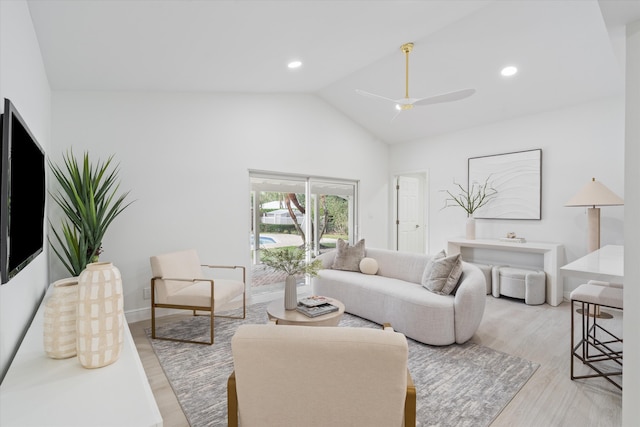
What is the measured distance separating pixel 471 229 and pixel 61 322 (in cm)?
512

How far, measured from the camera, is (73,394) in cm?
116

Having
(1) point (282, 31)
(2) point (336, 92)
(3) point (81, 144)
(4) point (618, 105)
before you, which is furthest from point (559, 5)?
(3) point (81, 144)

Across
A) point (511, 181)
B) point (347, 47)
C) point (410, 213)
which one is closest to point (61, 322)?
point (347, 47)

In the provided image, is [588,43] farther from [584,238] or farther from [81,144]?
[81,144]

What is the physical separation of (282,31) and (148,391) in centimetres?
276

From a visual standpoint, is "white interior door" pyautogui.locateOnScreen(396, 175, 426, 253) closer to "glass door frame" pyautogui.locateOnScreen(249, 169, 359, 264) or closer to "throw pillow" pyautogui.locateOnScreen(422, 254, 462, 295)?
"glass door frame" pyautogui.locateOnScreen(249, 169, 359, 264)

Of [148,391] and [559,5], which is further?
[559,5]

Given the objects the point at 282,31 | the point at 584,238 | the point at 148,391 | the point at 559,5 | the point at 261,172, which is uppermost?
the point at 559,5

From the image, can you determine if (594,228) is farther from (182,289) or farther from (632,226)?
(182,289)

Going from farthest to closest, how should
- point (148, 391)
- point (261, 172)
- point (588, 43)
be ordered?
point (261, 172) → point (588, 43) → point (148, 391)

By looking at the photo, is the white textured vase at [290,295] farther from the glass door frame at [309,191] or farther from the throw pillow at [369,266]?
the glass door frame at [309,191]

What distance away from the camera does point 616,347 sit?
288 cm

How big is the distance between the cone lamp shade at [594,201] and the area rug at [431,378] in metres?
2.24

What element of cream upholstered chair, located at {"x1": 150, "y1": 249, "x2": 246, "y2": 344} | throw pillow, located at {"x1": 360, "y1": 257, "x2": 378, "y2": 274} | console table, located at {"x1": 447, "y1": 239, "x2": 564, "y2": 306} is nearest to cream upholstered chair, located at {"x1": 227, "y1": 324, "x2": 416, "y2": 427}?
cream upholstered chair, located at {"x1": 150, "y1": 249, "x2": 246, "y2": 344}
